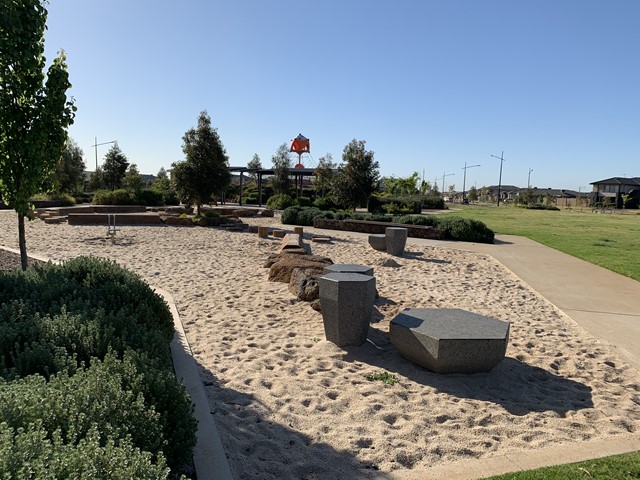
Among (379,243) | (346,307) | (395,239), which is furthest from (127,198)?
(346,307)

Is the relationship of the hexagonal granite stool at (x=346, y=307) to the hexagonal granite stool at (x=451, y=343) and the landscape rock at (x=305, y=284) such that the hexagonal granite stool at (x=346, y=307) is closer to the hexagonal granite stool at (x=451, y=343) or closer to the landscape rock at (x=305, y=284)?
the hexagonal granite stool at (x=451, y=343)

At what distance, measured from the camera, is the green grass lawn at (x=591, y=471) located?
3.15 meters

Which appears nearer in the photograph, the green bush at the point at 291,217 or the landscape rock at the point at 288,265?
the landscape rock at the point at 288,265

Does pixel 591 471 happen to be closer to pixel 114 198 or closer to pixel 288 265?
pixel 288 265

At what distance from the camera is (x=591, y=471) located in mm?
3232

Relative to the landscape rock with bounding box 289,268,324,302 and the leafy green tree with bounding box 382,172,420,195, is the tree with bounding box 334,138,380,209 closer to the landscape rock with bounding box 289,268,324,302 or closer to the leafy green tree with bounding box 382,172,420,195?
the landscape rock with bounding box 289,268,324,302

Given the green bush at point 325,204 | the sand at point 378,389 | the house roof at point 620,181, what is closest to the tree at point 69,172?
the green bush at point 325,204

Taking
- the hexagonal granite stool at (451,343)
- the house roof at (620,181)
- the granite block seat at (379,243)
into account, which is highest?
the house roof at (620,181)

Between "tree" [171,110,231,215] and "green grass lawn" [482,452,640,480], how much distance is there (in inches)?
821

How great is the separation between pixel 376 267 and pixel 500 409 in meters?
7.28

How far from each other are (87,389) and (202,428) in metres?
1.30

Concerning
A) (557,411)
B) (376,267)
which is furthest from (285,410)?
(376,267)

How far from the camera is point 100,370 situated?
2.69m

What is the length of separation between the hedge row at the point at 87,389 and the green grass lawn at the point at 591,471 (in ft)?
7.55
